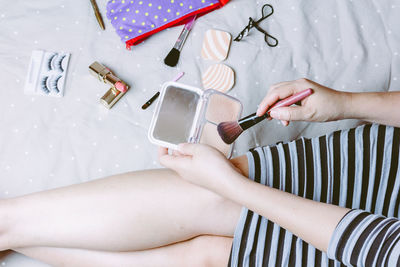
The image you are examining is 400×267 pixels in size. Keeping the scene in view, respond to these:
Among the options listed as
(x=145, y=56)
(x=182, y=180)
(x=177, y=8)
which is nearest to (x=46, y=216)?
(x=182, y=180)

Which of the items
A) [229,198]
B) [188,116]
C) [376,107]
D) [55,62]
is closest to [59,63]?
[55,62]

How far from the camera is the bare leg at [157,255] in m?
0.72

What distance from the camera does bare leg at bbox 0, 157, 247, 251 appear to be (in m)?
0.69

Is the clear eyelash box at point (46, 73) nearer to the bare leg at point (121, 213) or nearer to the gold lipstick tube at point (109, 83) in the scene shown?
the gold lipstick tube at point (109, 83)

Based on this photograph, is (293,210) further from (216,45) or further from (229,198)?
(216,45)

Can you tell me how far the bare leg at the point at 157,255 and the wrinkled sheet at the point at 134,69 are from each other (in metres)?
0.19

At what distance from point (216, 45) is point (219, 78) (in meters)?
0.08

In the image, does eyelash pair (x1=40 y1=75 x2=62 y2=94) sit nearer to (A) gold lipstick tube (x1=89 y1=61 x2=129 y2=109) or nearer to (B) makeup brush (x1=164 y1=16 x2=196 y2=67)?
(A) gold lipstick tube (x1=89 y1=61 x2=129 y2=109)

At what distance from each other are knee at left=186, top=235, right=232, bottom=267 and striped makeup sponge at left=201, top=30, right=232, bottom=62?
44cm

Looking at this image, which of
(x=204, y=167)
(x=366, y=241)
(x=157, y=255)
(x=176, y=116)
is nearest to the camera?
(x=366, y=241)

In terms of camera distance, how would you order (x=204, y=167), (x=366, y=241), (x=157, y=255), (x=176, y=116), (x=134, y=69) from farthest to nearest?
(x=134, y=69), (x=176, y=116), (x=157, y=255), (x=204, y=167), (x=366, y=241)

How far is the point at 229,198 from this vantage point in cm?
64

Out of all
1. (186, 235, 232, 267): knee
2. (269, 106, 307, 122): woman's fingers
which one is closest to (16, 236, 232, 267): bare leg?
(186, 235, 232, 267): knee

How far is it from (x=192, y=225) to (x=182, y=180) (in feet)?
0.26
